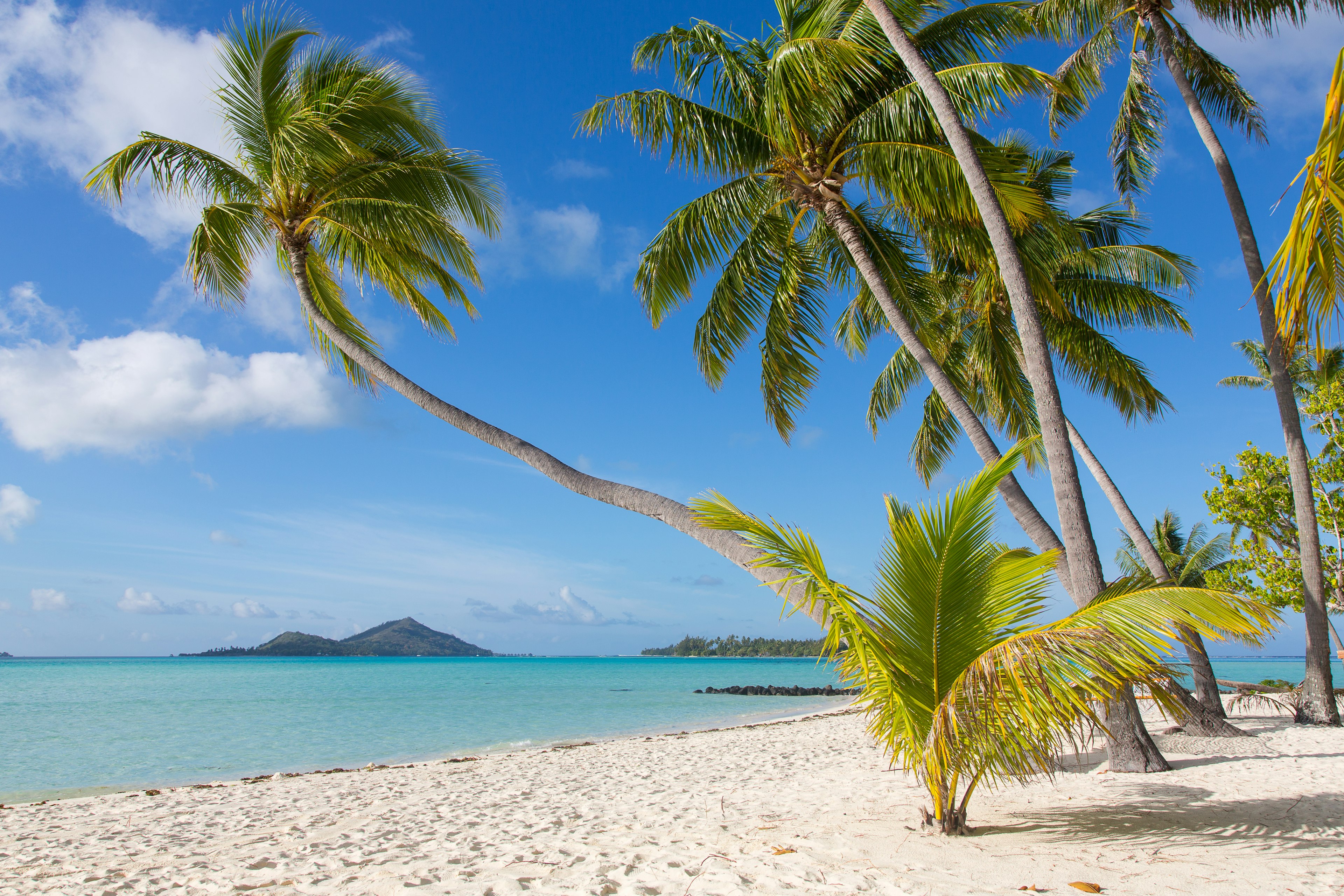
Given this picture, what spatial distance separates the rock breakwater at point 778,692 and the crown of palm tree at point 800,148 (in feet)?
73.4

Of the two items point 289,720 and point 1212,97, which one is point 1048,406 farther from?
point 289,720

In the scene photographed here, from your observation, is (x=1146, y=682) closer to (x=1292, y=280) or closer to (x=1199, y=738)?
(x=1292, y=280)

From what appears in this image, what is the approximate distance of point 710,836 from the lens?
4.73m

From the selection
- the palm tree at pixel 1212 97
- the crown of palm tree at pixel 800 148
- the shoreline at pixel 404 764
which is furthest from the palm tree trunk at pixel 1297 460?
the shoreline at pixel 404 764

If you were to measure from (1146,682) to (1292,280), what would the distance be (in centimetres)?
204

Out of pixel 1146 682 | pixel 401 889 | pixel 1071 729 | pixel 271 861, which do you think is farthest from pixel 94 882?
pixel 1146 682

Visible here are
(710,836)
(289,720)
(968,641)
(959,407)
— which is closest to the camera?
(968,641)

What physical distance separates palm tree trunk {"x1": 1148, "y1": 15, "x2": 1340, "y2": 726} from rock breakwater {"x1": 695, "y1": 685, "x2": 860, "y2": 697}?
64.0 ft

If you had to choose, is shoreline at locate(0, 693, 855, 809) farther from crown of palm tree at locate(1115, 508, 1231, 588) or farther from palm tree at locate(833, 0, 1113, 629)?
crown of palm tree at locate(1115, 508, 1231, 588)

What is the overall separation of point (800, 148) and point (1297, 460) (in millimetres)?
7707

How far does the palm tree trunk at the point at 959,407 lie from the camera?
7027mm

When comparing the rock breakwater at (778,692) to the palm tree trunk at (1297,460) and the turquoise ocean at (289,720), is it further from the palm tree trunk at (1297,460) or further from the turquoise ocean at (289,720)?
the palm tree trunk at (1297,460)

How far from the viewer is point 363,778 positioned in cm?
877

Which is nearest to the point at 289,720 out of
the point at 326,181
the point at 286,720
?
the point at 286,720
